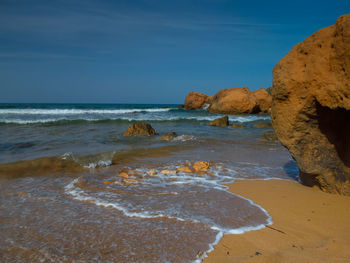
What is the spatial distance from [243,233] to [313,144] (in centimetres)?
167

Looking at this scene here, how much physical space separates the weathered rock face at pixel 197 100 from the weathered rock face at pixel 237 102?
846 cm

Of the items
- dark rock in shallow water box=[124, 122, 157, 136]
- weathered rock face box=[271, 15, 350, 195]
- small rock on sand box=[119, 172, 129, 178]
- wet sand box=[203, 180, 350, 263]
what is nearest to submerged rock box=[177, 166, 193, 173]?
small rock on sand box=[119, 172, 129, 178]

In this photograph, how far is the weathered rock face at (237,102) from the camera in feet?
91.8

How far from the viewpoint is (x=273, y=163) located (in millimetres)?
5906

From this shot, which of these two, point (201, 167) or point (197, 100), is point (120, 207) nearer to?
point (201, 167)

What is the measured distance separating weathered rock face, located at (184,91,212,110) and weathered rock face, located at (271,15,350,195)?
34865 mm

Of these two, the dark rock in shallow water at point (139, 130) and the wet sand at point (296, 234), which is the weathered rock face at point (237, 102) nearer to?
the dark rock in shallow water at point (139, 130)

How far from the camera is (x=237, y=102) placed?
92.1 feet

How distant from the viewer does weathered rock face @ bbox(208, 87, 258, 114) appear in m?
28.0

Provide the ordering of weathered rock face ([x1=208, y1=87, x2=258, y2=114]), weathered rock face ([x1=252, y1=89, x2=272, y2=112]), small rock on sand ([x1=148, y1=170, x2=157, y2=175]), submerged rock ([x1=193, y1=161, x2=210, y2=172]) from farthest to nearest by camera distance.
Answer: weathered rock face ([x1=252, y1=89, x2=272, y2=112]) → weathered rock face ([x1=208, y1=87, x2=258, y2=114]) → submerged rock ([x1=193, y1=161, x2=210, y2=172]) → small rock on sand ([x1=148, y1=170, x2=157, y2=175])

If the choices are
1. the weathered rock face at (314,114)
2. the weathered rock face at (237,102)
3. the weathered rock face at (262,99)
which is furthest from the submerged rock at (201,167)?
the weathered rock face at (262,99)

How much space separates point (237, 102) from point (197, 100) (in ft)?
35.7

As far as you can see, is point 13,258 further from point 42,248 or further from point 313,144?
point 313,144

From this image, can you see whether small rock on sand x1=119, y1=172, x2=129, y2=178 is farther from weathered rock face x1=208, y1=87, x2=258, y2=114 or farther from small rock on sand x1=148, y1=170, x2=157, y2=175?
weathered rock face x1=208, y1=87, x2=258, y2=114
